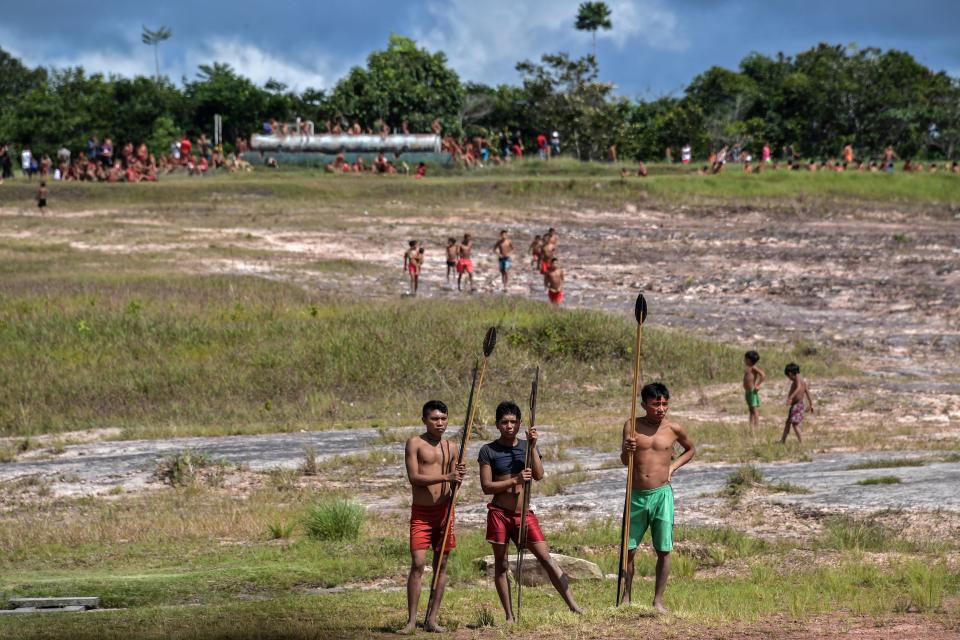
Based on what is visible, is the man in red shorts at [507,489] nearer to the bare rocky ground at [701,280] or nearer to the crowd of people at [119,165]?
the bare rocky ground at [701,280]

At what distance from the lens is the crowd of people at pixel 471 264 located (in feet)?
127

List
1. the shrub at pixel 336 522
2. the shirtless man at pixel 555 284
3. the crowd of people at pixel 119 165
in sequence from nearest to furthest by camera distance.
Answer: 1. the shrub at pixel 336 522
2. the shirtless man at pixel 555 284
3. the crowd of people at pixel 119 165

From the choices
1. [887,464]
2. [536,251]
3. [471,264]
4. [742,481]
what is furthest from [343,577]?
[536,251]

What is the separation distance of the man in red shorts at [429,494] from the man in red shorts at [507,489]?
27cm

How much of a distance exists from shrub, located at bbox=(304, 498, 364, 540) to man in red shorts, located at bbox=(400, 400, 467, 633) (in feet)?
16.3

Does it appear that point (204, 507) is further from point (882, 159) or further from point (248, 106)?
point (248, 106)

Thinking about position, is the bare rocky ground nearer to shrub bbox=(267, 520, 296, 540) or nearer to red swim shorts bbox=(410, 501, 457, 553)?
shrub bbox=(267, 520, 296, 540)

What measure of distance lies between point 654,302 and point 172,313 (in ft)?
46.6

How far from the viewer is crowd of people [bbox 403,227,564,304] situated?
38.7 m

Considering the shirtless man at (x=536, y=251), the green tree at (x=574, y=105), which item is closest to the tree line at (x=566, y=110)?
the green tree at (x=574, y=105)

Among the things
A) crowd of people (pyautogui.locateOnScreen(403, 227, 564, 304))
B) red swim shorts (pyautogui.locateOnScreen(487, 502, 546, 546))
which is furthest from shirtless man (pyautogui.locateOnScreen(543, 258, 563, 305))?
red swim shorts (pyautogui.locateOnScreen(487, 502, 546, 546))

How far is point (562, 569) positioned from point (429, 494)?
3.29 m

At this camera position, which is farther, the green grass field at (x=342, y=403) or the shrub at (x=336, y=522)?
the shrub at (x=336, y=522)

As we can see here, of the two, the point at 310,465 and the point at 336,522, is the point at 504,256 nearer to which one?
the point at 310,465
